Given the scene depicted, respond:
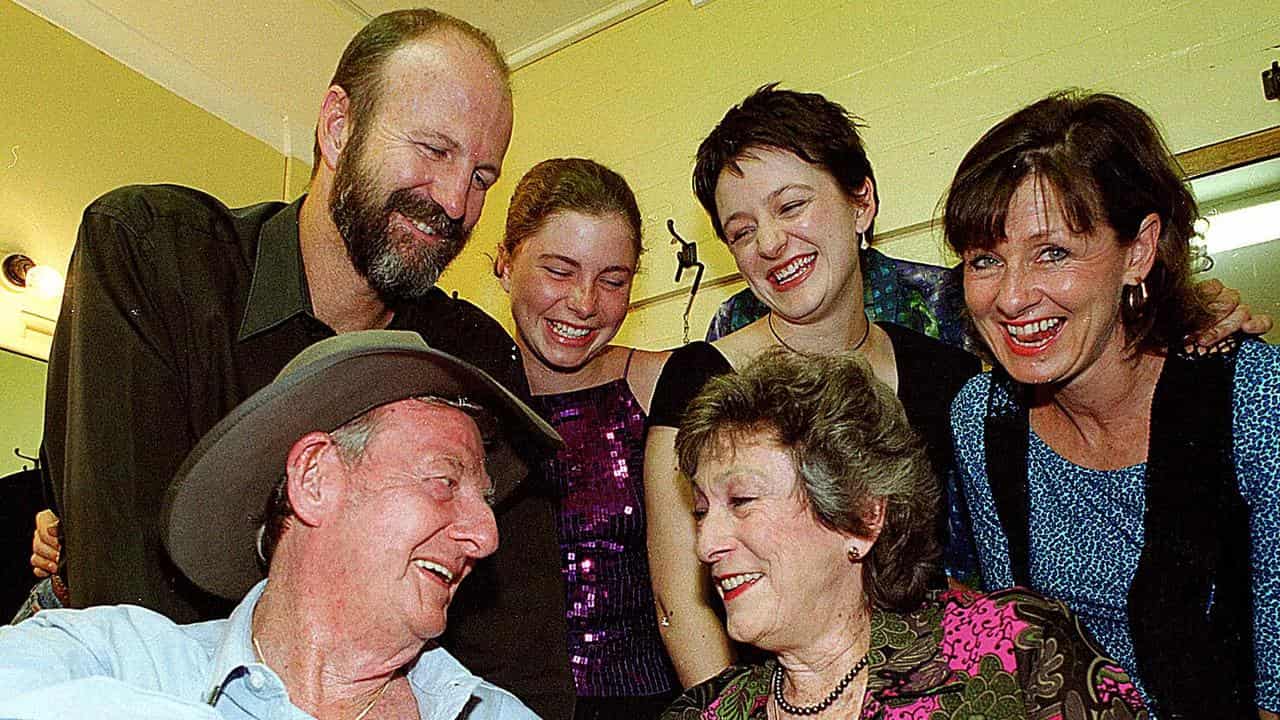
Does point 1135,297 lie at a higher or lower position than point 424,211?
lower

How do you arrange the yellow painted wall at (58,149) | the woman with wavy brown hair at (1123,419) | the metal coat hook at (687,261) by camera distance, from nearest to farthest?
the woman with wavy brown hair at (1123,419) < the yellow painted wall at (58,149) < the metal coat hook at (687,261)

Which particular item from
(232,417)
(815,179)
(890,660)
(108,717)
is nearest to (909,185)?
(815,179)

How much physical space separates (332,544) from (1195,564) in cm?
128

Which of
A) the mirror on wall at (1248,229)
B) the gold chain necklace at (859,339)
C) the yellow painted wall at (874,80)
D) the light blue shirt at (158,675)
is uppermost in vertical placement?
the yellow painted wall at (874,80)

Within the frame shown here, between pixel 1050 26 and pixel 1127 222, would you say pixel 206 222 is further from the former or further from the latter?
pixel 1050 26

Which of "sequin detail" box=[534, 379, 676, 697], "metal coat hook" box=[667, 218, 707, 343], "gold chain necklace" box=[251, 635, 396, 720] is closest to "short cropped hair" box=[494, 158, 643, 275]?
"sequin detail" box=[534, 379, 676, 697]

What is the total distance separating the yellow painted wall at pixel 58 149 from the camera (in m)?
3.42

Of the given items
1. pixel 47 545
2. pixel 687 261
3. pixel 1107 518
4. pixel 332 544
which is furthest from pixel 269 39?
pixel 1107 518

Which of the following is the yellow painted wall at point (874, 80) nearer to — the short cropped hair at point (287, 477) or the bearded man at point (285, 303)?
the bearded man at point (285, 303)

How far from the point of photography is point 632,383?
8.29 ft

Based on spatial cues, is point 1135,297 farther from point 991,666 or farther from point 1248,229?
point 1248,229

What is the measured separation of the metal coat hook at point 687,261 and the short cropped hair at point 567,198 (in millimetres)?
1285

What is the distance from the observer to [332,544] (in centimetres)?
154

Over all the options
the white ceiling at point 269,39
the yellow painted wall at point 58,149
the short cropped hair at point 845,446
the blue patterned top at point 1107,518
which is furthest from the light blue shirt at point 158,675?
the white ceiling at point 269,39
